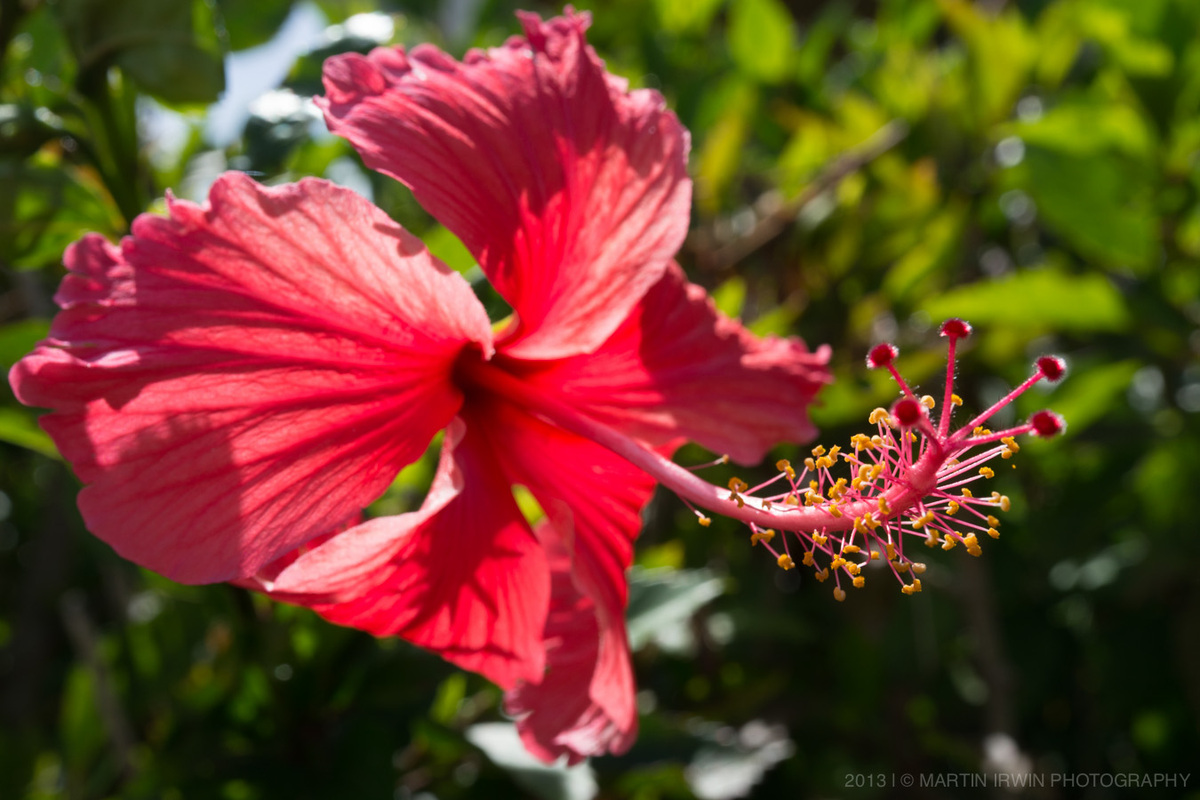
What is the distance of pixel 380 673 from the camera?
3.77 feet

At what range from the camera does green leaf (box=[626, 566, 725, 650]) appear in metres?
1.08

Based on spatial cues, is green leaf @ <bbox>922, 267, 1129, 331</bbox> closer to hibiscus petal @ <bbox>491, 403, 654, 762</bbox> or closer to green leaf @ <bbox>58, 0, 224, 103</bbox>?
hibiscus petal @ <bbox>491, 403, 654, 762</bbox>

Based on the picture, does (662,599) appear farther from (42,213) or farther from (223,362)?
(42,213)

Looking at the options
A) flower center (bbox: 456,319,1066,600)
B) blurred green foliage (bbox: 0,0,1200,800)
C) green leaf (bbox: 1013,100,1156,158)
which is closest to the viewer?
flower center (bbox: 456,319,1066,600)

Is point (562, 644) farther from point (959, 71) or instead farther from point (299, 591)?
point (959, 71)

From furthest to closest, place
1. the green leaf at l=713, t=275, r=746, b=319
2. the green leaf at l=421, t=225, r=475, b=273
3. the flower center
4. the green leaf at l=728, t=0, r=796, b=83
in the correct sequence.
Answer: the green leaf at l=728, t=0, r=796, b=83, the green leaf at l=713, t=275, r=746, b=319, the green leaf at l=421, t=225, r=475, b=273, the flower center

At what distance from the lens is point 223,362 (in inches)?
26.6

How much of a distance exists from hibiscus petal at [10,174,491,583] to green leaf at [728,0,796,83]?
4.36 ft

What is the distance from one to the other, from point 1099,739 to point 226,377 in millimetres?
1735

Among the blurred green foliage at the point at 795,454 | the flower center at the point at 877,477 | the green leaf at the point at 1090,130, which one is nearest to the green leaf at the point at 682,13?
the blurred green foliage at the point at 795,454

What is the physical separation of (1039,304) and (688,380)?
0.75 metres

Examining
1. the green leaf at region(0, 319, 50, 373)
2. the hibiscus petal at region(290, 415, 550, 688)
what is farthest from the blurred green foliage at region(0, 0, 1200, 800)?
the hibiscus petal at region(290, 415, 550, 688)

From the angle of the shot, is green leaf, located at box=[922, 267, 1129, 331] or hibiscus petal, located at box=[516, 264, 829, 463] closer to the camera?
hibiscus petal, located at box=[516, 264, 829, 463]

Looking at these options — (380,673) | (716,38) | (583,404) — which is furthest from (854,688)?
(716,38)
